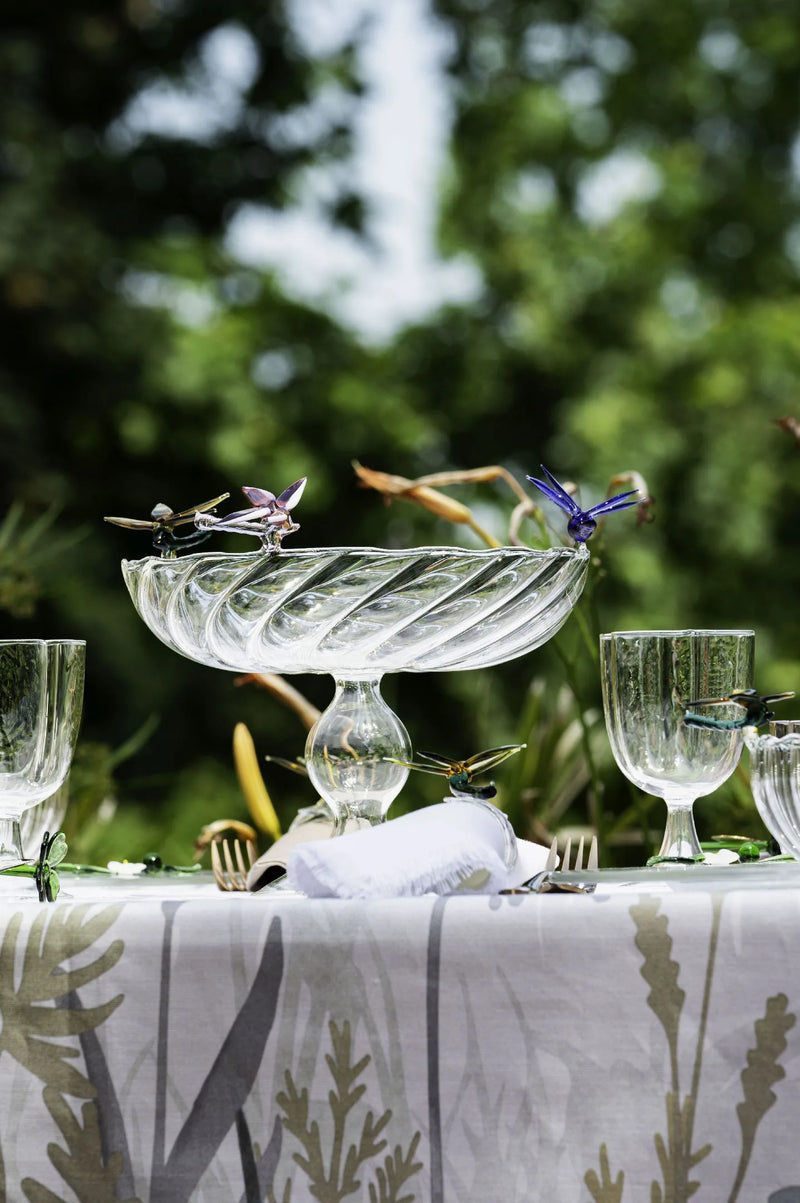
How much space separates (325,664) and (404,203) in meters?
5.35

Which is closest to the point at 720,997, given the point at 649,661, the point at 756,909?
the point at 756,909

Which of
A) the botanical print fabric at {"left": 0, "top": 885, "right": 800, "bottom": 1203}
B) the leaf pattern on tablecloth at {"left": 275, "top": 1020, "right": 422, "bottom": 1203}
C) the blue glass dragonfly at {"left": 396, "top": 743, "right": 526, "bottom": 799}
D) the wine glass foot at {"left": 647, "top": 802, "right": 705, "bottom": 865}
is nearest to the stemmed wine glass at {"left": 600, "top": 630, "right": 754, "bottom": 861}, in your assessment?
the wine glass foot at {"left": 647, "top": 802, "right": 705, "bottom": 865}

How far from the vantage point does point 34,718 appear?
81cm

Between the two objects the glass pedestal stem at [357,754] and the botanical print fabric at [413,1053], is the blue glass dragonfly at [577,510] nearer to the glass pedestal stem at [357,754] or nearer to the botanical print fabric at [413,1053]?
the glass pedestal stem at [357,754]

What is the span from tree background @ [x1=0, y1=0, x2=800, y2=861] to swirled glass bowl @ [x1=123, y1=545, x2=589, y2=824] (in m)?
3.65

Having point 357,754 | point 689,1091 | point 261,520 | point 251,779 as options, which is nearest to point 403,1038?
point 689,1091

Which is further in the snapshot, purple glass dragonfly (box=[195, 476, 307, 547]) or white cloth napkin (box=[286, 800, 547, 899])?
purple glass dragonfly (box=[195, 476, 307, 547])

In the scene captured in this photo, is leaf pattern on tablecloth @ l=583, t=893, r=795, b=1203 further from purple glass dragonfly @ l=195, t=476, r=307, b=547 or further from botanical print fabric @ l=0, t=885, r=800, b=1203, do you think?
purple glass dragonfly @ l=195, t=476, r=307, b=547

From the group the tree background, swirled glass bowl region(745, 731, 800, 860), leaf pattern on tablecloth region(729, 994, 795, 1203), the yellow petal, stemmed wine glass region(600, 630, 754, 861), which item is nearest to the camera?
leaf pattern on tablecloth region(729, 994, 795, 1203)

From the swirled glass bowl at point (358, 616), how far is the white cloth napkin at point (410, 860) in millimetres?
117

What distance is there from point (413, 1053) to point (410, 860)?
0.33ft

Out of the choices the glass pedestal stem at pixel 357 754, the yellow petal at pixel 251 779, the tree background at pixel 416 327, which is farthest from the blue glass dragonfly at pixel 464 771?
the tree background at pixel 416 327

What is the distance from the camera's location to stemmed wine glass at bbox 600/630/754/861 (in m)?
0.83

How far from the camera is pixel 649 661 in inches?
33.3
